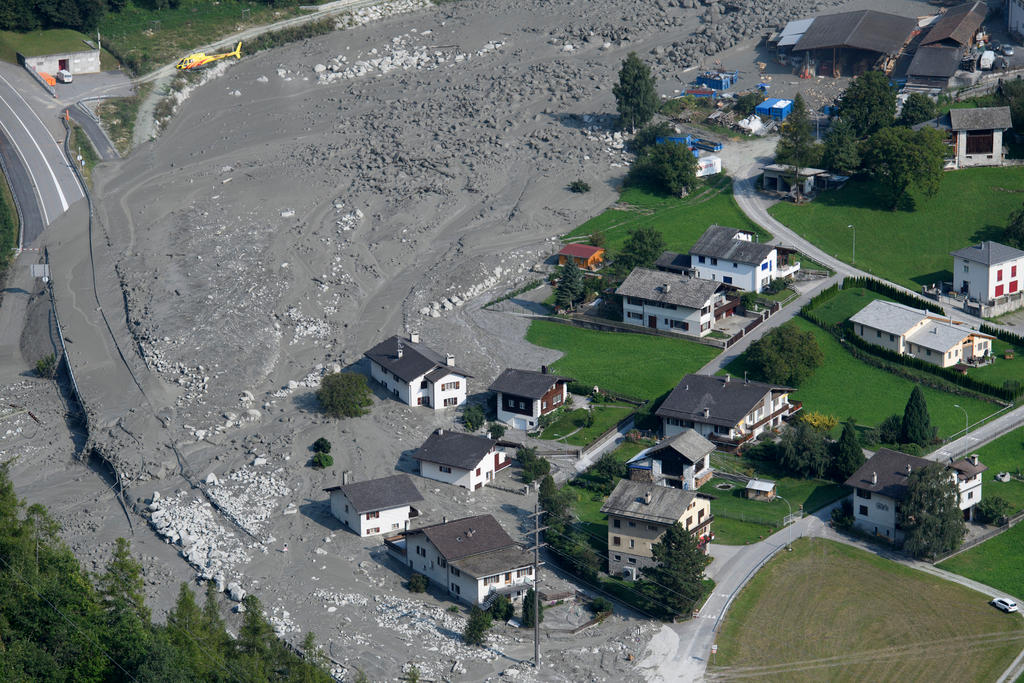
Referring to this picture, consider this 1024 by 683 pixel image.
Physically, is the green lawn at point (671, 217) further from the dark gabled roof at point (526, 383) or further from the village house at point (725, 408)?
the village house at point (725, 408)

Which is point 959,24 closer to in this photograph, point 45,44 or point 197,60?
point 197,60

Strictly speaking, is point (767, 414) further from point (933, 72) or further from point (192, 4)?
point (192, 4)

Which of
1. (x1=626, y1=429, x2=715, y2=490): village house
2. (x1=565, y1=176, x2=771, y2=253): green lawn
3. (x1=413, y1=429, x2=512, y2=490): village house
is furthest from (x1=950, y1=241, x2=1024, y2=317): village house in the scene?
(x1=413, y1=429, x2=512, y2=490): village house

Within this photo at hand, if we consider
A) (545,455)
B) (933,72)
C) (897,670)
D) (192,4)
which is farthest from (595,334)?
(192,4)

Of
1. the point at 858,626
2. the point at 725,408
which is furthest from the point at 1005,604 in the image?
the point at 725,408

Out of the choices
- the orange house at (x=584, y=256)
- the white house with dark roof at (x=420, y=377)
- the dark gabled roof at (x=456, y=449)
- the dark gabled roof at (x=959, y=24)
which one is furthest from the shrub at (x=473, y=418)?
the dark gabled roof at (x=959, y=24)
